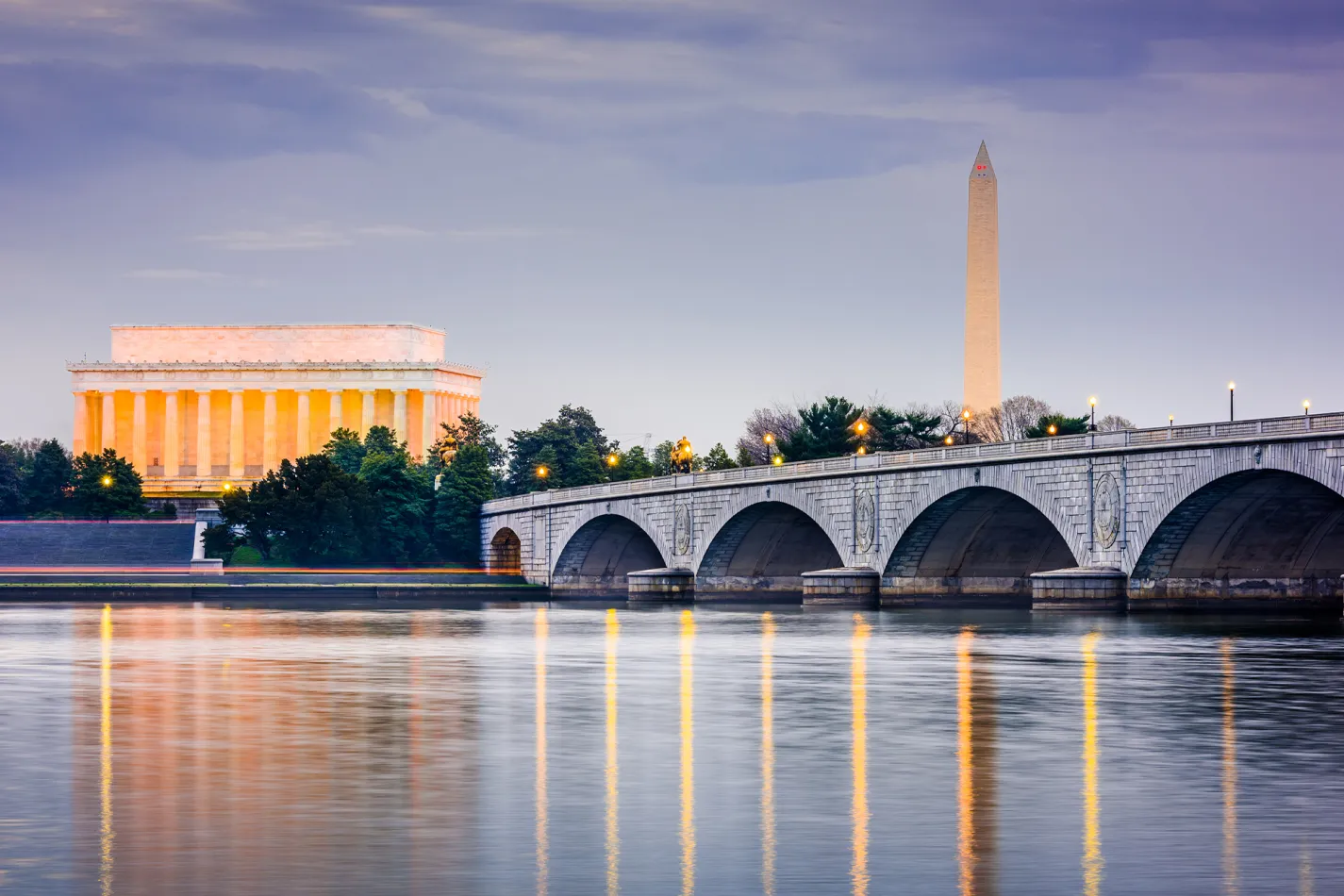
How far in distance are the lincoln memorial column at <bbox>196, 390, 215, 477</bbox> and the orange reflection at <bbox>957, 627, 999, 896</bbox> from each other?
534ft

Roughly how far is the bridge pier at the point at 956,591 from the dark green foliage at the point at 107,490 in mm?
80258

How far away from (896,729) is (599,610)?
6470 cm

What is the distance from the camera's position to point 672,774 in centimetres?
2161

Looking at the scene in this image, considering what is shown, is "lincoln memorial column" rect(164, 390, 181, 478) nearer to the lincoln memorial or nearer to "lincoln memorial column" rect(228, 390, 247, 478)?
the lincoln memorial

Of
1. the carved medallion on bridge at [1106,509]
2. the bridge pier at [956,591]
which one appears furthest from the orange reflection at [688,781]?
the bridge pier at [956,591]

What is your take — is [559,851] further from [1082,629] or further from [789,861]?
[1082,629]

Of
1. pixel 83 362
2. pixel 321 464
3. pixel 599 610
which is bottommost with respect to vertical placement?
pixel 599 610

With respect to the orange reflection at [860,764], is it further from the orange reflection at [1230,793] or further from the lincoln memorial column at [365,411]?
the lincoln memorial column at [365,411]

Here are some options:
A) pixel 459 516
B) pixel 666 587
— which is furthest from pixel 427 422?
pixel 666 587

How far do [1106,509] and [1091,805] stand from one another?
57175 mm

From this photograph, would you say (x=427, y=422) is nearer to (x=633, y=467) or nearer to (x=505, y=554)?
(x=633, y=467)

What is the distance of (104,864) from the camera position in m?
15.3

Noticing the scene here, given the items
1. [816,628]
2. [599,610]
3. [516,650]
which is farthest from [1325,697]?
[599,610]

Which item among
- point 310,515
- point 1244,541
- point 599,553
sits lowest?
point 599,553
